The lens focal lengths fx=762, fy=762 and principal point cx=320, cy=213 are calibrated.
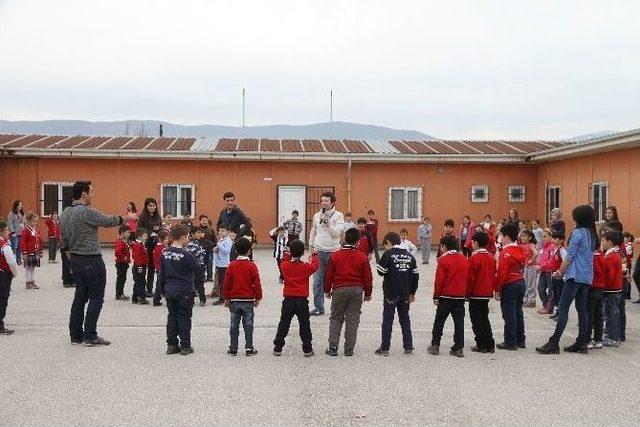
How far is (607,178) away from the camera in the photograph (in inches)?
814

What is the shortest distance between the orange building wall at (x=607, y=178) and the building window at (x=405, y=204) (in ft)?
14.2

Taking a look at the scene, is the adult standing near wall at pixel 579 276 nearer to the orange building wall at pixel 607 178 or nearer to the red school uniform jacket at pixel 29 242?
the red school uniform jacket at pixel 29 242

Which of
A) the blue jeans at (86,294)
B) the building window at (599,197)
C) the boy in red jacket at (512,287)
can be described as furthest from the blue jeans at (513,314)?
the building window at (599,197)

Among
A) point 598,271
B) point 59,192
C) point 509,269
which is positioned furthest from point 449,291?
point 59,192

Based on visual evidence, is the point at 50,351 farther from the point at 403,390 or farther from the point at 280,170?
the point at 280,170

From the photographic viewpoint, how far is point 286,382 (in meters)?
7.44

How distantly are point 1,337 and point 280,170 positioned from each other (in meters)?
17.0

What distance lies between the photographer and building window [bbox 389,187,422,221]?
26672 millimetres

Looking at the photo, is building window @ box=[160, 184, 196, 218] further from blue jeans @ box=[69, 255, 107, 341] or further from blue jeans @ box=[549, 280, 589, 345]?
blue jeans @ box=[549, 280, 589, 345]

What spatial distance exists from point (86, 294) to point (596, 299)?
249 inches

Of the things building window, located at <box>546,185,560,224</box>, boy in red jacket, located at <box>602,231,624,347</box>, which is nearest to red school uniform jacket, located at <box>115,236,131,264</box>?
boy in red jacket, located at <box>602,231,624,347</box>

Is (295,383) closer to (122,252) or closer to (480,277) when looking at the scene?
(480,277)

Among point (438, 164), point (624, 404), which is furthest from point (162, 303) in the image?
point (438, 164)

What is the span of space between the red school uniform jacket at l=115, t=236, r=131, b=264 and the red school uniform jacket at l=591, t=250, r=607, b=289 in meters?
7.70
